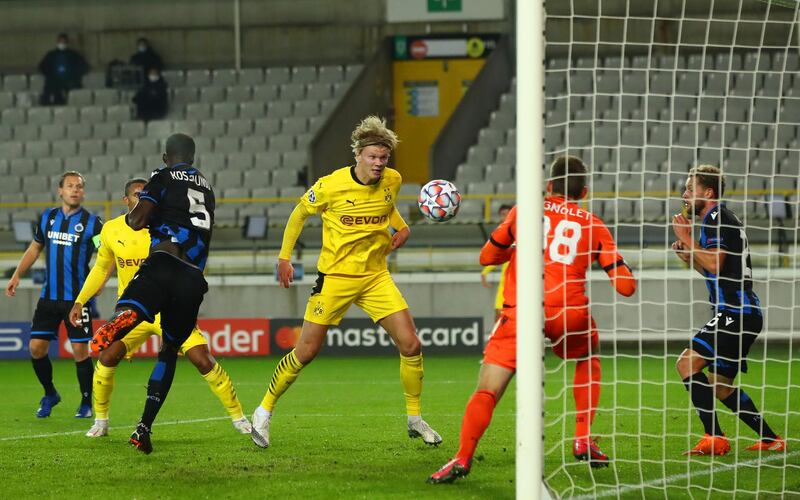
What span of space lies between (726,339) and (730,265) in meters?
0.51

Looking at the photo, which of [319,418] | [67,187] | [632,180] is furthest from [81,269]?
[632,180]

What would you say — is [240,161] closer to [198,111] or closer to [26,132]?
[198,111]

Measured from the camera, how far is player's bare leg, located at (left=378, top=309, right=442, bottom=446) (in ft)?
26.3

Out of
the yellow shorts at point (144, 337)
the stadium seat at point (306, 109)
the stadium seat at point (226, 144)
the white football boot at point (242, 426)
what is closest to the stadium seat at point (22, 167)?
the stadium seat at point (226, 144)

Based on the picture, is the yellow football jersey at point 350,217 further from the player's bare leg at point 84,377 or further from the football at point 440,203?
the player's bare leg at point 84,377

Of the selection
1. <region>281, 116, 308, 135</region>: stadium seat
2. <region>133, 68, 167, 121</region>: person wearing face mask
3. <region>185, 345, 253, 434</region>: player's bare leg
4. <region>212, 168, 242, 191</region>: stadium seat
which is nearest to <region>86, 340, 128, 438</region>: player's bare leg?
<region>185, 345, 253, 434</region>: player's bare leg

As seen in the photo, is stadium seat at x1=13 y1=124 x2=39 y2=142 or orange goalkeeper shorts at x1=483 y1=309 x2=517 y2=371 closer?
orange goalkeeper shorts at x1=483 y1=309 x2=517 y2=371

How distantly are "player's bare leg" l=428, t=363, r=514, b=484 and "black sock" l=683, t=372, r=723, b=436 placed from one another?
1.73 meters

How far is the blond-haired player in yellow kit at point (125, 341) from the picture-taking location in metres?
8.39

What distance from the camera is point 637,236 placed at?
17.9 metres

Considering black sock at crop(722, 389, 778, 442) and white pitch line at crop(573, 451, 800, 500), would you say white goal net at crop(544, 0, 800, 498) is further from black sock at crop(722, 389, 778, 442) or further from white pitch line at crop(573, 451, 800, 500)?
black sock at crop(722, 389, 778, 442)

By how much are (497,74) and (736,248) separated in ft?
55.3

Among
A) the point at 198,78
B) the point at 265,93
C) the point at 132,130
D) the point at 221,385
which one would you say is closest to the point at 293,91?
the point at 265,93

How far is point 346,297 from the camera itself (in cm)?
805
